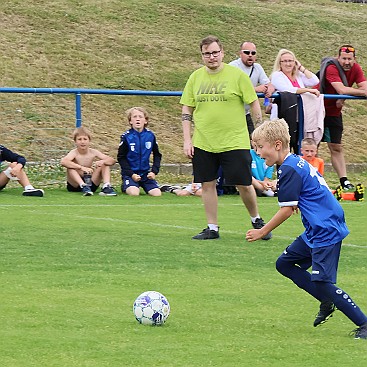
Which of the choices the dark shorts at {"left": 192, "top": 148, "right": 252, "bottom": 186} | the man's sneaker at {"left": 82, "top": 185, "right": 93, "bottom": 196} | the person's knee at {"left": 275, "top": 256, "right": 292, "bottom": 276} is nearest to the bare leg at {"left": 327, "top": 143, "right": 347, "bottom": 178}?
the man's sneaker at {"left": 82, "top": 185, "right": 93, "bottom": 196}

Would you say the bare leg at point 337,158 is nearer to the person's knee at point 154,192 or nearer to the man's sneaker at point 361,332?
the person's knee at point 154,192

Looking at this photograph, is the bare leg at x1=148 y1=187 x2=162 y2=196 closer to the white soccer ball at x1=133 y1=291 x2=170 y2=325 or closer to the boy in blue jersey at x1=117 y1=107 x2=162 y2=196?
the boy in blue jersey at x1=117 y1=107 x2=162 y2=196

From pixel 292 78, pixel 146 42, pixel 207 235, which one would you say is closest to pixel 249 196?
pixel 207 235

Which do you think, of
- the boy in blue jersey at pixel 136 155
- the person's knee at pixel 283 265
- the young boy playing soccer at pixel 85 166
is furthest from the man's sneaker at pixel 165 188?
the person's knee at pixel 283 265

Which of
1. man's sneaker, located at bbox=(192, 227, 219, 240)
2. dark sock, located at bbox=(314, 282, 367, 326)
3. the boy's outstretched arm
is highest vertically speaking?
the boy's outstretched arm

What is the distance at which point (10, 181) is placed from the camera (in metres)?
17.3

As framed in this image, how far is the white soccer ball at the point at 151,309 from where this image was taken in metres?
7.16

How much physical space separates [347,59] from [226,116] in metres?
6.43

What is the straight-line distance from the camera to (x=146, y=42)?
2928cm

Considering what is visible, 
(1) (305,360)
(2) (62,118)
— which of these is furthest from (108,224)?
(2) (62,118)

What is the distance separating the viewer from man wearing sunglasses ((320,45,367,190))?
17.7 metres

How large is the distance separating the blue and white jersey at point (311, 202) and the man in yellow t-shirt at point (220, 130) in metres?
4.44

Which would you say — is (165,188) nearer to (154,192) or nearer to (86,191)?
(154,192)

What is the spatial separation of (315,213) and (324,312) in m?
0.65
